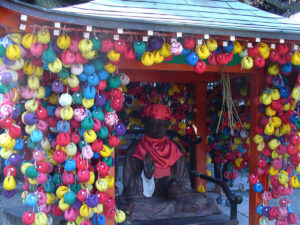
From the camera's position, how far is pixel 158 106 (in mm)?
4582

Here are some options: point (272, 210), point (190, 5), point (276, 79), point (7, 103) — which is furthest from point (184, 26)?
point (272, 210)

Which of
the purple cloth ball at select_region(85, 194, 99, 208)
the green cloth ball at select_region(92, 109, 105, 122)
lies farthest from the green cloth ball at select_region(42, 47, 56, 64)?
the purple cloth ball at select_region(85, 194, 99, 208)

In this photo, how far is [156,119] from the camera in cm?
455

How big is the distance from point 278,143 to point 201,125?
182cm

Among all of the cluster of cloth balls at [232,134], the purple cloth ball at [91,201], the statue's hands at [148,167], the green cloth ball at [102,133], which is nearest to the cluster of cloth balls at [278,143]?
the cluster of cloth balls at [232,134]

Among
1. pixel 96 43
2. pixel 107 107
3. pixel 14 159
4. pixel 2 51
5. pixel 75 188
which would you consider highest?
pixel 96 43

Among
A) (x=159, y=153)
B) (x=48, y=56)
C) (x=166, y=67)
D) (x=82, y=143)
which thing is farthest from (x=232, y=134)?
(x=48, y=56)

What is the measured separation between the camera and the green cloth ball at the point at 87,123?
3.08 meters

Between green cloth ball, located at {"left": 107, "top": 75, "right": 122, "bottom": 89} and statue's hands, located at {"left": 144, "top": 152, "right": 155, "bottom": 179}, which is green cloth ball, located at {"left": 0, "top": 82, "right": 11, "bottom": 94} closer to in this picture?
green cloth ball, located at {"left": 107, "top": 75, "right": 122, "bottom": 89}

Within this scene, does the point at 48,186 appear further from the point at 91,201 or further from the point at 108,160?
the point at 108,160

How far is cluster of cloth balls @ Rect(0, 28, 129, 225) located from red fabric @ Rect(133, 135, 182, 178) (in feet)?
4.21

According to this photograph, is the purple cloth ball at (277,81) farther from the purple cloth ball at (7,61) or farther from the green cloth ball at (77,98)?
the purple cloth ball at (7,61)

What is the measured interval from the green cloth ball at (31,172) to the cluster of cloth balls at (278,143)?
8.26 feet

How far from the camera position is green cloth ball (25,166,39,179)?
10.1 feet
